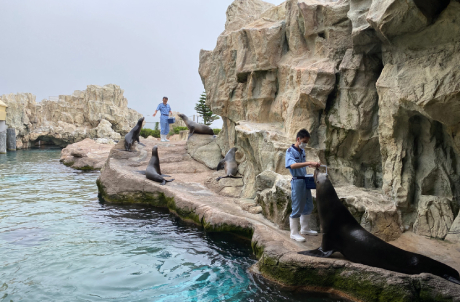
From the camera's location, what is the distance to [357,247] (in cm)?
362

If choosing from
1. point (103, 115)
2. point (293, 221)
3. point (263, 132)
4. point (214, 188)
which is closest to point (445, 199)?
point (293, 221)

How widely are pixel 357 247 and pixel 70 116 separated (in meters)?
36.7

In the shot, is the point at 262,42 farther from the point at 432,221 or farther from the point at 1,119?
the point at 1,119

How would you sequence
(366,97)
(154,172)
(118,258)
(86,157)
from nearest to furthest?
(118,258) → (366,97) → (154,172) → (86,157)

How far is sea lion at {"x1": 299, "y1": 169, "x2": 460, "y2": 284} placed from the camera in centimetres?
334

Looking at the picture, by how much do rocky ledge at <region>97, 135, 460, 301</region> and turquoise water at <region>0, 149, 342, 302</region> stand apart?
7.4 inches

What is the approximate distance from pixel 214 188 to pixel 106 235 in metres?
3.01

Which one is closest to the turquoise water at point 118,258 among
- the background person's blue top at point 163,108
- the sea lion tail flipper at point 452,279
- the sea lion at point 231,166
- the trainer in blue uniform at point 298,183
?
the trainer in blue uniform at point 298,183

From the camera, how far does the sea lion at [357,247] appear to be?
3344mm

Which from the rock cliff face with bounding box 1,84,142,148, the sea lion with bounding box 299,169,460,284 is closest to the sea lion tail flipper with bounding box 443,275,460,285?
the sea lion with bounding box 299,169,460,284

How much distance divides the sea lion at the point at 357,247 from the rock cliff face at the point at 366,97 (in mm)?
938

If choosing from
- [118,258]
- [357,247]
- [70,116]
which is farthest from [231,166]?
[70,116]

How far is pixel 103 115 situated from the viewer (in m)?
36.9

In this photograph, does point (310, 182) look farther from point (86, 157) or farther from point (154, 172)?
point (86, 157)
